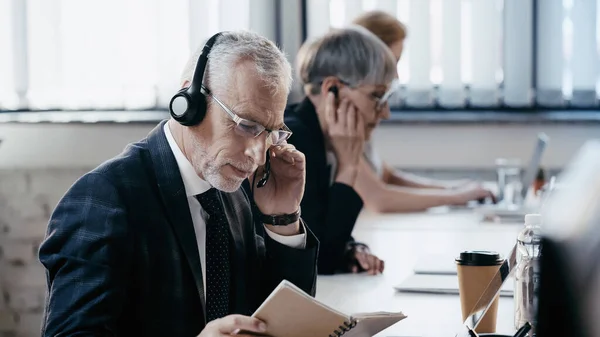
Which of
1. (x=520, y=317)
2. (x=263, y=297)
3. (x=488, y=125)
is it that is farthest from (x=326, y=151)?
(x=488, y=125)

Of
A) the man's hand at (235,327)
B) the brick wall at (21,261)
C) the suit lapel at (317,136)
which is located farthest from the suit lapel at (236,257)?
the brick wall at (21,261)

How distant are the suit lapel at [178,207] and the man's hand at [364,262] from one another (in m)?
0.71

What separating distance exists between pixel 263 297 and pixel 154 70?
2537 millimetres

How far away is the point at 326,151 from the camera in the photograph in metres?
2.43

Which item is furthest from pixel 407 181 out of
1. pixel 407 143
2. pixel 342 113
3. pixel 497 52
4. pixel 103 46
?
pixel 103 46

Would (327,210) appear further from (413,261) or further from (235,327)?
(235,327)

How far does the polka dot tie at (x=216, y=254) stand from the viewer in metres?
1.41

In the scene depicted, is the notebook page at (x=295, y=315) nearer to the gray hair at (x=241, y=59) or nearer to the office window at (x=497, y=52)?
the gray hair at (x=241, y=59)

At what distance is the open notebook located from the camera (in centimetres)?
105

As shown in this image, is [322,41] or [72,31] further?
[72,31]

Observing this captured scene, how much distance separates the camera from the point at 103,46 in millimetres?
3912

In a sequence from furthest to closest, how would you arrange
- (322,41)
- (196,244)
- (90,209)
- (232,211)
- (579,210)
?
(322,41), (232,211), (196,244), (90,209), (579,210)

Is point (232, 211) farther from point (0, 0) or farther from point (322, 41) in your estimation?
point (0, 0)

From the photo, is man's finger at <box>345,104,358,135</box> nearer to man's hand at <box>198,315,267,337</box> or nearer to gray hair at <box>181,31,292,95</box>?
gray hair at <box>181,31,292,95</box>
